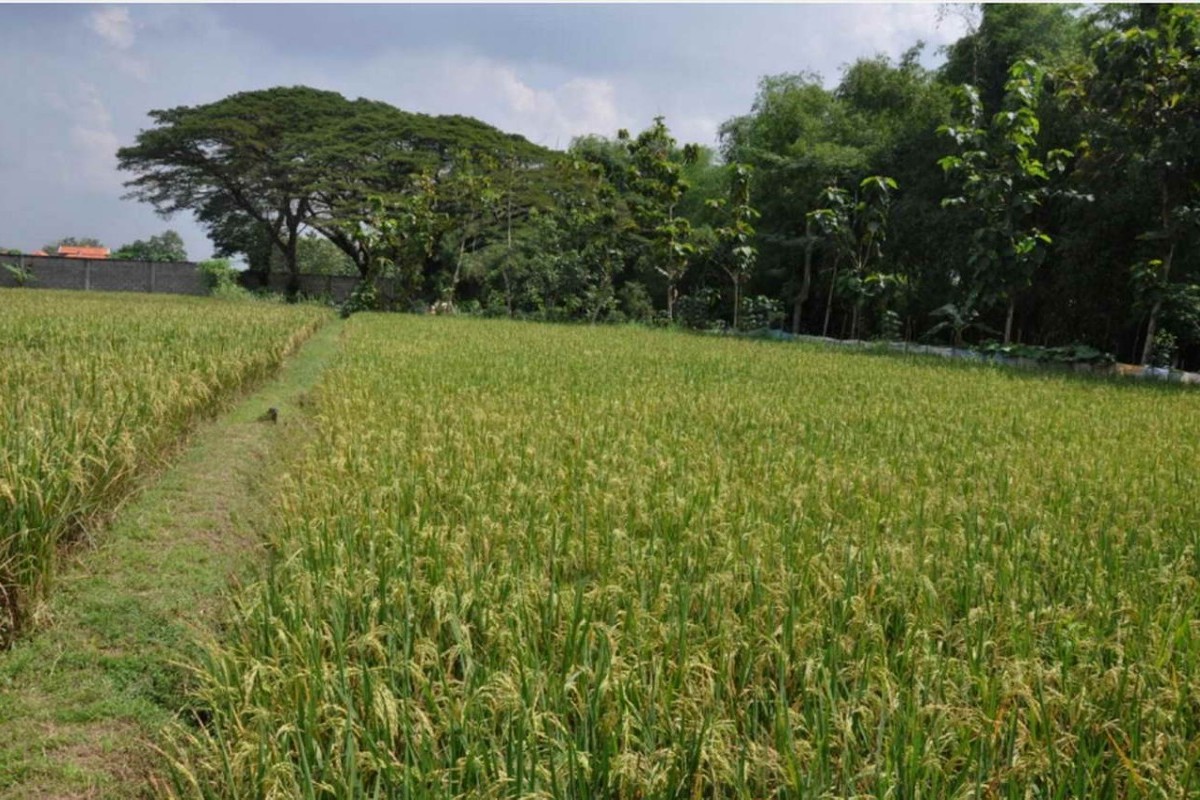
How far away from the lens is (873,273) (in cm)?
1856

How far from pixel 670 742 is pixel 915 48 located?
24.8 m

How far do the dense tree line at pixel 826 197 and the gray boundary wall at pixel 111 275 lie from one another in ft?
8.12

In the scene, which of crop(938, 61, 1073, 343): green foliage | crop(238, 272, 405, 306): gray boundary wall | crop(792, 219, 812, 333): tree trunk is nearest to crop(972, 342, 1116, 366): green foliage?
crop(938, 61, 1073, 343): green foliage

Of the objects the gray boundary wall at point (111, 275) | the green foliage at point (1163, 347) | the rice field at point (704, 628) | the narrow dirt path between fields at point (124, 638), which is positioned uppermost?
the green foliage at point (1163, 347)

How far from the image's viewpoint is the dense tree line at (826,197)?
1313 centimetres

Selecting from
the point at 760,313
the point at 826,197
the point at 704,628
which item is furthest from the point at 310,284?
the point at 704,628

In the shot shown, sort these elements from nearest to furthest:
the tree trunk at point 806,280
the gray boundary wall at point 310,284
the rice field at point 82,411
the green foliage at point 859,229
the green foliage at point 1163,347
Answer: the rice field at point 82,411, the green foliage at point 1163,347, the green foliage at point 859,229, the tree trunk at point 806,280, the gray boundary wall at point 310,284

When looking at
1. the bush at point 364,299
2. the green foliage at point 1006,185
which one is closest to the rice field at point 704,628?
the green foliage at point 1006,185

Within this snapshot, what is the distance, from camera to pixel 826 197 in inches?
755

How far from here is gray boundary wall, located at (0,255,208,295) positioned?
30016 mm

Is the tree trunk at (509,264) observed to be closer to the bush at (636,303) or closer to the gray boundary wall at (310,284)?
the bush at (636,303)

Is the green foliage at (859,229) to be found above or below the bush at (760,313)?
above

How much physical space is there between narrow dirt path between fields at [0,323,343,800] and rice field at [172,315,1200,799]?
22 centimetres

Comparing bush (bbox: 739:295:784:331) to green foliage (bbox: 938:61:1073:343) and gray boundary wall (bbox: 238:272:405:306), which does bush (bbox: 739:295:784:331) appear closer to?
green foliage (bbox: 938:61:1073:343)
